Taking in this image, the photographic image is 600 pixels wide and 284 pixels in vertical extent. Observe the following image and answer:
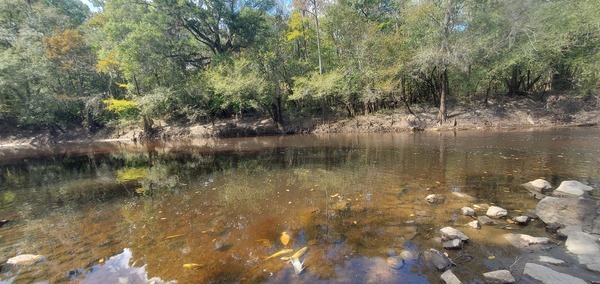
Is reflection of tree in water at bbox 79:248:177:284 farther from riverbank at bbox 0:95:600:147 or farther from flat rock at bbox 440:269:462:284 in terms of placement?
riverbank at bbox 0:95:600:147

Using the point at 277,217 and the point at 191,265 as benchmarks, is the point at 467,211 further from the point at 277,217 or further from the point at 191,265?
the point at 191,265

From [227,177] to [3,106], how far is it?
40.6m

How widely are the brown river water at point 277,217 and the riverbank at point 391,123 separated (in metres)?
10.2

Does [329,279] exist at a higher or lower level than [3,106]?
lower

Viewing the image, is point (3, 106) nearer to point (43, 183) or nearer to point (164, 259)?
point (43, 183)

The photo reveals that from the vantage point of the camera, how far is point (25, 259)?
551cm

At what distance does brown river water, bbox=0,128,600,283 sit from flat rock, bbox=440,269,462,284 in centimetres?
22

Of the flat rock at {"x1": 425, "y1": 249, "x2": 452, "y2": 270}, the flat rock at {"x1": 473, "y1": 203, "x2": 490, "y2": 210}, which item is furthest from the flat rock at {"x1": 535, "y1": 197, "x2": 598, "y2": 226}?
the flat rock at {"x1": 425, "y1": 249, "x2": 452, "y2": 270}

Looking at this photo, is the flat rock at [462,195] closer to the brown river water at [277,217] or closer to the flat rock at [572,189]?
the brown river water at [277,217]

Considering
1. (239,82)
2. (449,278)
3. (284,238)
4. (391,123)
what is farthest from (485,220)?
(239,82)

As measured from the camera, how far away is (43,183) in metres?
13.0

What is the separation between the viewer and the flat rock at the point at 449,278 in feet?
12.6

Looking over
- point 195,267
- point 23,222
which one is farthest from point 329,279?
point 23,222

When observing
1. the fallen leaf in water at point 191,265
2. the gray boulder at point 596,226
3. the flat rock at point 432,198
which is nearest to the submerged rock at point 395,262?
the flat rock at point 432,198
